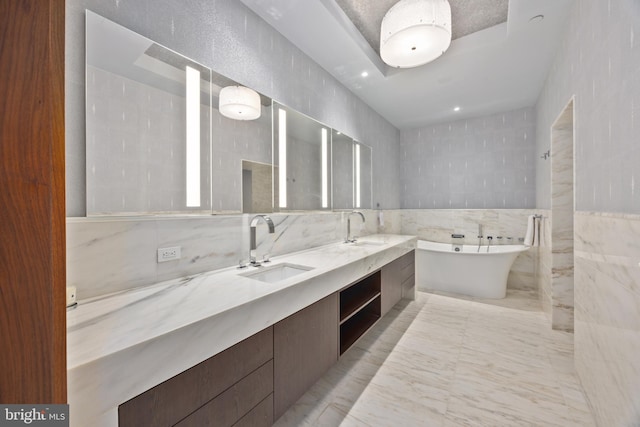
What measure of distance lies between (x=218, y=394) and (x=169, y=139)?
3.98 feet

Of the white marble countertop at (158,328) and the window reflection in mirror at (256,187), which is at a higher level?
the window reflection in mirror at (256,187)

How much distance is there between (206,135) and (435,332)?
264 cm

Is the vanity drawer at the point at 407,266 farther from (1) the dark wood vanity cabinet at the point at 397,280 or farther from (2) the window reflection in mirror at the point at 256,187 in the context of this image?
(2) the window reflection in mirror at the point at 256,187

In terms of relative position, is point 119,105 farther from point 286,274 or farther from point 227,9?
point 286,274

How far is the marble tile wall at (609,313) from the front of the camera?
3.41 feet

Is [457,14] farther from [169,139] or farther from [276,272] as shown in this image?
[276,272]

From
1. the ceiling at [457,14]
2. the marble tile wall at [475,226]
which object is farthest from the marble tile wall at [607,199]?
the marble tile wall at [475,226]

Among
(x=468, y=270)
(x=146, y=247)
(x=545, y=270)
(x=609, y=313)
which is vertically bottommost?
(x=468, y=270)

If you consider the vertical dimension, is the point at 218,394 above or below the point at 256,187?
below

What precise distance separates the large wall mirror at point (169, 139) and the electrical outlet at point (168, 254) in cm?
19

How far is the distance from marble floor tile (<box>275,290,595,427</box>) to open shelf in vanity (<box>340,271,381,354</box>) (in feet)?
0.78

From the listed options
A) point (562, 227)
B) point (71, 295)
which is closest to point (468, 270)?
point (562, 227)

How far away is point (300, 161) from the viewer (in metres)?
2.20

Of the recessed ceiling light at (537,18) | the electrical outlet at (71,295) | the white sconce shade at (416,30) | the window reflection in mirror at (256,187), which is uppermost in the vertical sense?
the recessed ceiling light at (537,18)
